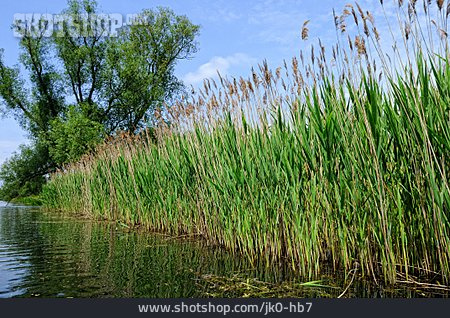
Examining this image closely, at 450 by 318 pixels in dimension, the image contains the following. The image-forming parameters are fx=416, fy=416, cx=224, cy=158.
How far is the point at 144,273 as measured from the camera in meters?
4.74

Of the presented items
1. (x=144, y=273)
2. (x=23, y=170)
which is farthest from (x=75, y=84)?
(x=144, y=273)

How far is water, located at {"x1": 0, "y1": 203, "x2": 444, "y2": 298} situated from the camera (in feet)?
12.8

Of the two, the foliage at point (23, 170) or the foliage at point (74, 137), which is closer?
the foliage at point (74, 137)

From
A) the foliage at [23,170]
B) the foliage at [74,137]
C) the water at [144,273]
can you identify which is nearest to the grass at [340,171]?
the water at [144,273]

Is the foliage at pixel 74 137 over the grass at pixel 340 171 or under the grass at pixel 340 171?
over

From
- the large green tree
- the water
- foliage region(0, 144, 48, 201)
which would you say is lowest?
the water

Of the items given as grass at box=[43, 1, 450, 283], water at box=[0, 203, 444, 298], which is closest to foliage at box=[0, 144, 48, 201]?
water at box=[0, 203, 444, 298]

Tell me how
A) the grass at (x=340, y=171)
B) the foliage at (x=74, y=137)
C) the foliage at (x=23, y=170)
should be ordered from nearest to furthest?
the grass at (x=340, y=171) → the foliage at (x=74, y=137) → the foliage at (x=23, y=170)

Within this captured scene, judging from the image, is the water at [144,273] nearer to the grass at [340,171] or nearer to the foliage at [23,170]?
the grass at [340,171]

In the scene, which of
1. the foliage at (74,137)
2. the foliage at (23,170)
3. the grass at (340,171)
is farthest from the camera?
the foliage at (23,170)

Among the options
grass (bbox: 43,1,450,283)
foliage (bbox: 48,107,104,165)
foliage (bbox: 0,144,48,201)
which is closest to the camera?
grass (bbox: 43,1,450,283)

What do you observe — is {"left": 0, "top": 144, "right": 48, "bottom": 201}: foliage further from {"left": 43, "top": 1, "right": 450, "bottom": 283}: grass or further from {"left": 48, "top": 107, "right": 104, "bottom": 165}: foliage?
{"left": 43, "top": 1, "right": 450, "bottom": 283}: grass

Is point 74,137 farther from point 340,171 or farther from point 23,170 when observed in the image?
point 340,171

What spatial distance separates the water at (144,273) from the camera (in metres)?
3.89
